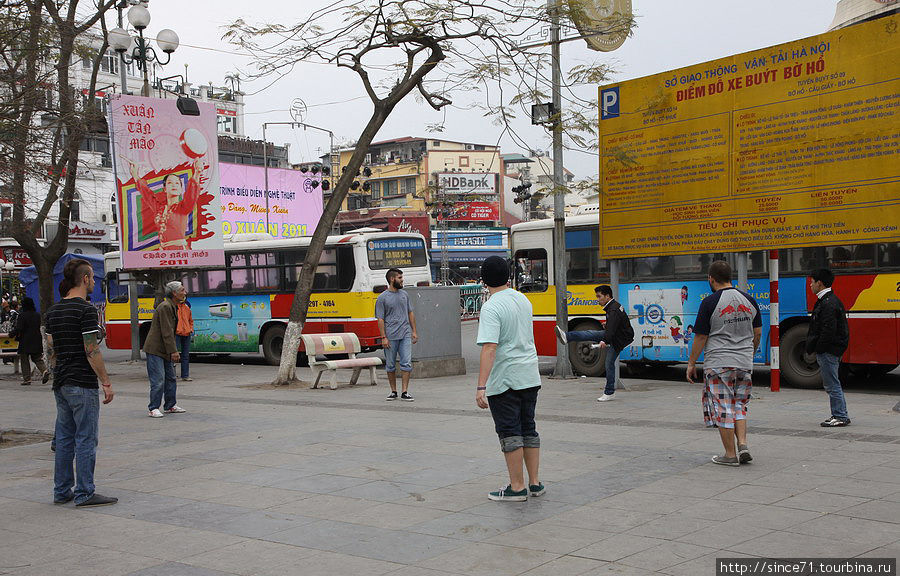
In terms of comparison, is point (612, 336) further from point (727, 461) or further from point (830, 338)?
point (727, 461)

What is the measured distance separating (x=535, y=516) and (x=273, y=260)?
55.4ft

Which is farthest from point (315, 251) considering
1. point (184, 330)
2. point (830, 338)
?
point (830, 338)

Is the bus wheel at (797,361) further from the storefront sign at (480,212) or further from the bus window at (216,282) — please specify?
the storefront sign at (480,212)

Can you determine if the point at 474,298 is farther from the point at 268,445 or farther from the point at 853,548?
the point at 853,548

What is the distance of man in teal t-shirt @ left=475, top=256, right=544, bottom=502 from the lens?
6.61 meters

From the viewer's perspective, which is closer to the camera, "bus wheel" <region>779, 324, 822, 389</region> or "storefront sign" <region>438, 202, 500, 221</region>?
"bus wheel" <region>779, 324, 822, 389</region>

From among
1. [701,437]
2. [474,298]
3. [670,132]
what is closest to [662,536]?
[701,437]

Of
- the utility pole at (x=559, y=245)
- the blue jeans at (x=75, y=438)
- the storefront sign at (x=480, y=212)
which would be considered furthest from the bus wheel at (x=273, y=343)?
the storefront sign at (x=480, y=212)

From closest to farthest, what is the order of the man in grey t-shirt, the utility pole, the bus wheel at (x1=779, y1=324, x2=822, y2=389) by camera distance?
1. the man in grey t-shirt
2. the bus wheel at (x1=779, y1=324, x2=822, y2=389)
3. the utility pole

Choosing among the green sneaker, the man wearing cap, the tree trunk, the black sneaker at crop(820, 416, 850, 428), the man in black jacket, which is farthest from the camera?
the tree trunk

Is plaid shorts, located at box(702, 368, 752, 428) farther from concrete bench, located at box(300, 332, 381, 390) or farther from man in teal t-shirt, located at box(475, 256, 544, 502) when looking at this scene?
concrete bench, located at box(300, 332, 381, 390)

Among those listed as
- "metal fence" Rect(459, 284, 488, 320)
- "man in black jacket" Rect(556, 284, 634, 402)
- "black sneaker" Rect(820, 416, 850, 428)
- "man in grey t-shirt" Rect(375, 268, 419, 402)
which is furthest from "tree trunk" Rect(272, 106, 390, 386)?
"metal fence" Rect(459, 284, 488, 320)

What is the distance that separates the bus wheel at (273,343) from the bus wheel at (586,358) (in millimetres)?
8001

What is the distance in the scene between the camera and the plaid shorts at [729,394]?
7.76 m
